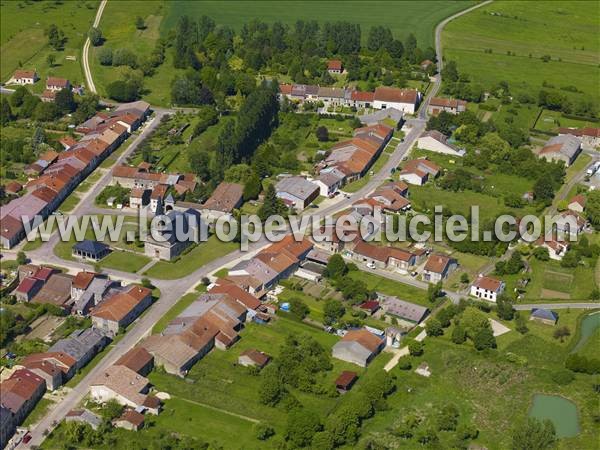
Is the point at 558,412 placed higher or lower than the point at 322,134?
lower

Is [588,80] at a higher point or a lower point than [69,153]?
lower

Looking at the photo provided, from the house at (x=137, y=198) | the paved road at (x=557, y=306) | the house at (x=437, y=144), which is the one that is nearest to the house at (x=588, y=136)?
the house at (x=437, y=144)

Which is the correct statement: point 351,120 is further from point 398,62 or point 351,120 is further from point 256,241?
point 256,241

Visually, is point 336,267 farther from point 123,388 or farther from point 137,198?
point 137,198

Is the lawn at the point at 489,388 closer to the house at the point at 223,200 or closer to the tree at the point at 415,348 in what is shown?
the tree at the point at 415,348

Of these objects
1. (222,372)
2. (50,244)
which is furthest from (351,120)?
(222,372)

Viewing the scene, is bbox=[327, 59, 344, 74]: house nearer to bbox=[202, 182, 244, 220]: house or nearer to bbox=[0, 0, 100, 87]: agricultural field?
bbox=[0, 0, 100, 87]: agricultural field

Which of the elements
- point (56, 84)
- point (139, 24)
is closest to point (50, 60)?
point (56, 84)

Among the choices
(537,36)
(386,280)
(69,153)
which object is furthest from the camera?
(537,36)
